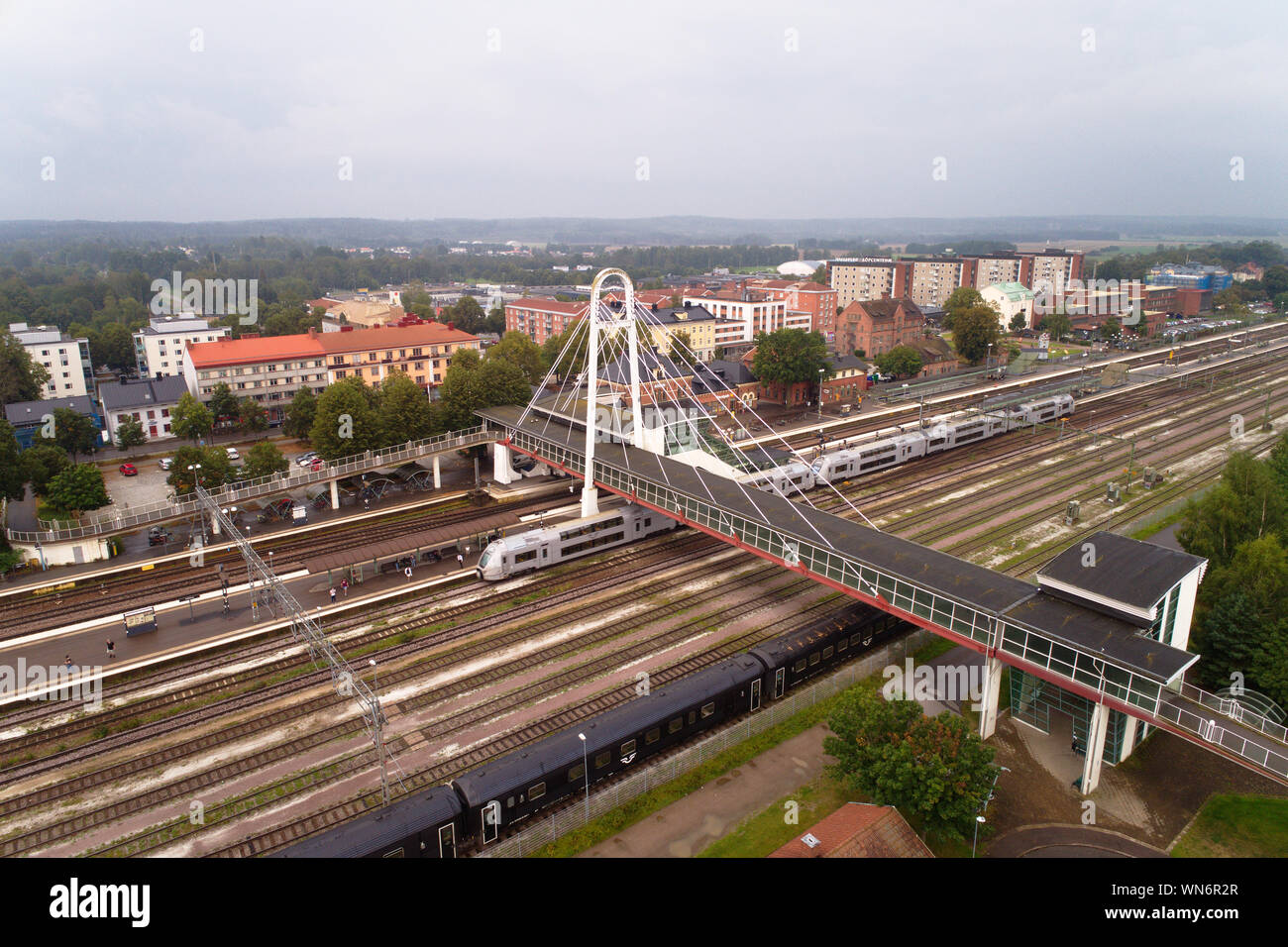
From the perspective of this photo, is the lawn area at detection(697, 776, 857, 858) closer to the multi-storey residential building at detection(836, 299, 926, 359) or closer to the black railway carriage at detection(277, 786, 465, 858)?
the black railway carriage at detection(277, 786, 465, 858)

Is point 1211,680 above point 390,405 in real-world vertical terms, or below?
below

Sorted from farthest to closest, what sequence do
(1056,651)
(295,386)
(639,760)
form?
(295,386) < (639,760) < (1056,651)

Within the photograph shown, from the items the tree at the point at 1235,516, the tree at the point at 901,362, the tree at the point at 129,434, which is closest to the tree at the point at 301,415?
the tree at the point at 129,434

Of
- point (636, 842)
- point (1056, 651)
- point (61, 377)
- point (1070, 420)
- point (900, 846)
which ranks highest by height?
point (61, 377)

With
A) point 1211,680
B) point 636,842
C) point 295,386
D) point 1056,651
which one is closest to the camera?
point 636,842

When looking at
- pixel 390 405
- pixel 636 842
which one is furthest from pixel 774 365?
pixel 636 842

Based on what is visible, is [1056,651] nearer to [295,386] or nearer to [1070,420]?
[1070,420]
